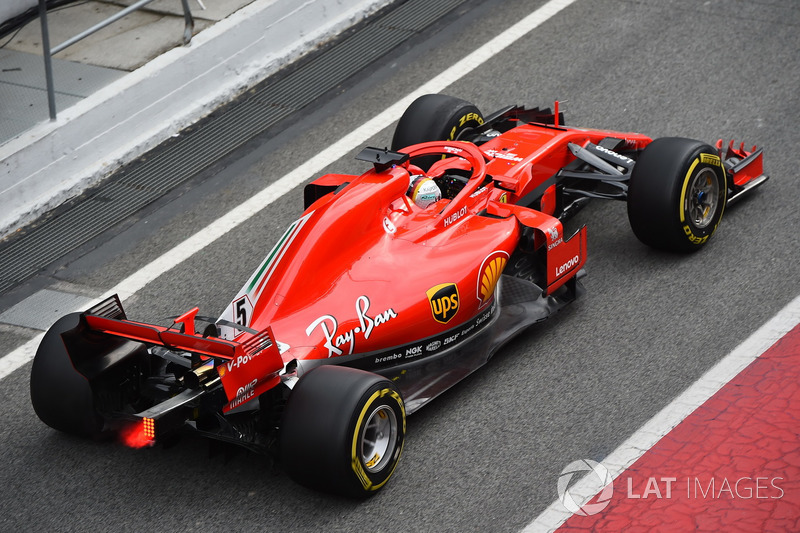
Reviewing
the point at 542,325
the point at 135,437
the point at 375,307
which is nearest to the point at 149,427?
the point at 135,437

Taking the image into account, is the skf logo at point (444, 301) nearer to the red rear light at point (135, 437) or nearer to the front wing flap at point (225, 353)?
the front wing flap at point (225, 353)

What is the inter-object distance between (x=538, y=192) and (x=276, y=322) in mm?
2258

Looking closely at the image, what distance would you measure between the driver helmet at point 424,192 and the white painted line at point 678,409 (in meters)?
1.84

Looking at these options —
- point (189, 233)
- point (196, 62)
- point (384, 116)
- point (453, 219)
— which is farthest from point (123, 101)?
point (453, 219)

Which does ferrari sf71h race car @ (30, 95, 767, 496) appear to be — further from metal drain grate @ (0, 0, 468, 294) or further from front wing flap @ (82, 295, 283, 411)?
metal drain grate @ (0, 0, 468, 294)

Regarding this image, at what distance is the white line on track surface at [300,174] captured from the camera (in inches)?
300

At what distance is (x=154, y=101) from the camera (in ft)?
30.0

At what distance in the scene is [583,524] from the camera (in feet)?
17.3

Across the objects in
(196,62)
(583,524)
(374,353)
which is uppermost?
(196,62)

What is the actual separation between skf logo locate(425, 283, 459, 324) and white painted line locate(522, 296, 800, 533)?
44.5 inches

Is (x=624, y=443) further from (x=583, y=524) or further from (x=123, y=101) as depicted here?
Result: (x=123, y=101)

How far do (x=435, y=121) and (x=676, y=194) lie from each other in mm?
1862

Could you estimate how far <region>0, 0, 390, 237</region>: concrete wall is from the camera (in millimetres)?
8344

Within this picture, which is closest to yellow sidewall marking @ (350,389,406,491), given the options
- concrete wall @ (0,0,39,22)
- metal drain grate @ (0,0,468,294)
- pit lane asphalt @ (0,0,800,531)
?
pit lane asphalt @ (0,0,800,531)
